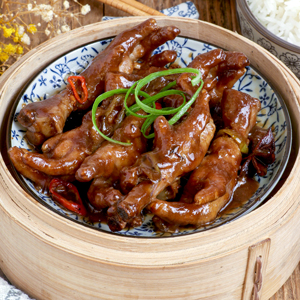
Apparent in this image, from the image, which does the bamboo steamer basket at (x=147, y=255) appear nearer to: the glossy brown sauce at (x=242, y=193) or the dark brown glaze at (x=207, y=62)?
the glossy brown sauce at (x=242, y=193)

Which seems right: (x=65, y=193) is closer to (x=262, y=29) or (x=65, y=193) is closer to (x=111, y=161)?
(x=111, y=161)

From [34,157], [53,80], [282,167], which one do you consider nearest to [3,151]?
[34,157]

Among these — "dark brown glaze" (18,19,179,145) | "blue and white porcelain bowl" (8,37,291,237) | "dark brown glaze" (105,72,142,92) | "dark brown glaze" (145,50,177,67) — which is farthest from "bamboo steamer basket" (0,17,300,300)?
"dark brown glaze" (145,50,177,67)

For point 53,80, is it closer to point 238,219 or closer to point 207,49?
point 207,49

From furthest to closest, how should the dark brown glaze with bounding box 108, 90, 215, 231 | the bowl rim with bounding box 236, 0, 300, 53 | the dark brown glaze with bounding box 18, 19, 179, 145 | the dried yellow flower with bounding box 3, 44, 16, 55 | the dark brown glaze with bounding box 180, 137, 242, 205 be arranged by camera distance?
the dried yellow flower with bounding box 3, 44, 16, 55
the bowl rim with bounding box 236, 0, 300, 53
the dark brown glaze with bounding box 18, 19, 179, 145
the dark brown glaze with bounding box 180, 137, 242, 205
the dark brown glaze with bounding box 108, 90, 215, 231

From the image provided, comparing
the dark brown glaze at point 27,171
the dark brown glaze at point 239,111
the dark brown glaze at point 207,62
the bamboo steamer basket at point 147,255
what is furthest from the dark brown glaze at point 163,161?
the dark brown glaze at point 27,171

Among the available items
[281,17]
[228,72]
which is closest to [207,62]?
[228,72]

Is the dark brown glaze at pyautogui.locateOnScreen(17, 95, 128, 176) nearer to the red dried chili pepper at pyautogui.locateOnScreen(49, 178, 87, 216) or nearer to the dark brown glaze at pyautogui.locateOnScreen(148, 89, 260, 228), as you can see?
the red dried chili pepper at pyautogui.locateOnScreen(49, 178, 87, 216)
